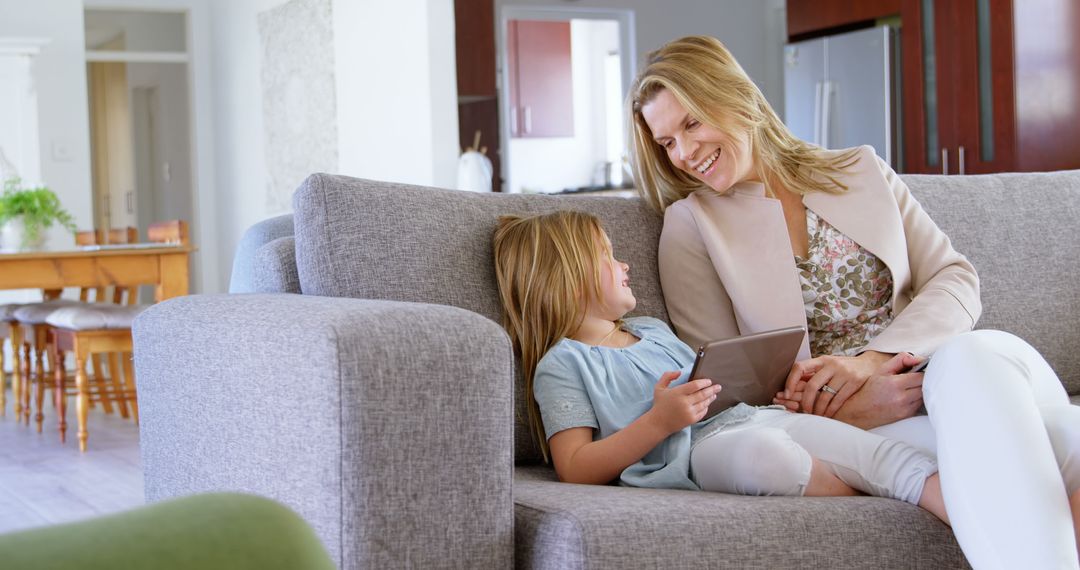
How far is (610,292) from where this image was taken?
1.71 meters

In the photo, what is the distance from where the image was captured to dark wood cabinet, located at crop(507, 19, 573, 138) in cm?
799

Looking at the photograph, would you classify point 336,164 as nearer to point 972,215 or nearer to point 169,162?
point 169,162

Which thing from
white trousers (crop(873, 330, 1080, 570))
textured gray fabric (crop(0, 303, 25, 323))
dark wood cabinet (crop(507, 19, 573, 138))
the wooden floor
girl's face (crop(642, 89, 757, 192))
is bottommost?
the wooden floor

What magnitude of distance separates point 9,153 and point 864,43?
17.1ft

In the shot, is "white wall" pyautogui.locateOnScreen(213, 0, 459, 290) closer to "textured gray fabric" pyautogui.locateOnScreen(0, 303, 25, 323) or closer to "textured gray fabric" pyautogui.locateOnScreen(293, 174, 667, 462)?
"textured gray fabric" pyautogui.locateOnScreen(0, 303, 25, 323)

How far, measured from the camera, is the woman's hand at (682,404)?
4.71 feet

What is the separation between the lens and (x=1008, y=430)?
127 cm

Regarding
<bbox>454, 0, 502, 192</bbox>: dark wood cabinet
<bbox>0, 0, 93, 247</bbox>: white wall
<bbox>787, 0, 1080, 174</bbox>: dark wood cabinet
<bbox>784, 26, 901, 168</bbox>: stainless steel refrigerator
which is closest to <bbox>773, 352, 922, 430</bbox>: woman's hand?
<bbox>787, 0, 1080, 174</bbox>: dark wood cabinet

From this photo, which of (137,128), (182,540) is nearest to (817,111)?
(137,128)

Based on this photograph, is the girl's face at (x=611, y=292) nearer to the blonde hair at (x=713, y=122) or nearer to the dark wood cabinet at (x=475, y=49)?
the blonde hair at (x=713, y=122)

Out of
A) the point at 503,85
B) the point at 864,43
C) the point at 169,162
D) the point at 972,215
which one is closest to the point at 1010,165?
the point at 864,43

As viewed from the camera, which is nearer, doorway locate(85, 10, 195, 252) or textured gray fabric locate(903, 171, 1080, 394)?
textured gray fabric locate(903, 171, 1080, 394)

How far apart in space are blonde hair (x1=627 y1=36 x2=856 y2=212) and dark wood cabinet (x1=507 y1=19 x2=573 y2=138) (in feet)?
19.9

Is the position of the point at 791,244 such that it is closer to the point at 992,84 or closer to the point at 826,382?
the point at 826,382
